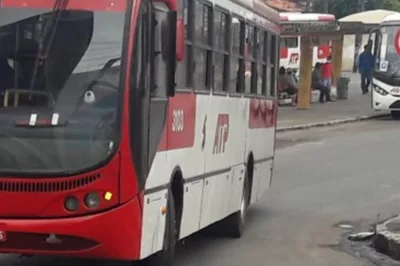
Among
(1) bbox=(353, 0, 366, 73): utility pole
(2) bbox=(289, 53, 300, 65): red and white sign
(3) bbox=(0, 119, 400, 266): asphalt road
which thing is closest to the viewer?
(3) bbox=(0, 119, 400, 266): asphalt road

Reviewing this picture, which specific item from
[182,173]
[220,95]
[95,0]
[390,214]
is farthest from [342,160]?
[95,0]

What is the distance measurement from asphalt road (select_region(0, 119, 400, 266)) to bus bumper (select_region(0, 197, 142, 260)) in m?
2.21

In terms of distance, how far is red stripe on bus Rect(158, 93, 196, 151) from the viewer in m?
8.77

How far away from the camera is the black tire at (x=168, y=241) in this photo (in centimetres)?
873

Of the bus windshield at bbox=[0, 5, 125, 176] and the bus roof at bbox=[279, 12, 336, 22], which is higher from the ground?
the bus roof at bbox=[279, 12, 336, 22]

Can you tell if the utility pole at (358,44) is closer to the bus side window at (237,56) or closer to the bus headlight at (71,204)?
the bus side window at (237,56)

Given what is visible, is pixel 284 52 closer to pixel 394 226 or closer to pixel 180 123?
pixel 394 226

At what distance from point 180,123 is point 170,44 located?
1.12 metres

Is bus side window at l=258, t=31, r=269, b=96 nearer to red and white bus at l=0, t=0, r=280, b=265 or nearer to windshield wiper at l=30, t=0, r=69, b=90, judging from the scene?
red and white bus at l=0, t=0, r=280, b=265

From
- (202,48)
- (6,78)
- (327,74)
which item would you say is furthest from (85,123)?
(327,74)

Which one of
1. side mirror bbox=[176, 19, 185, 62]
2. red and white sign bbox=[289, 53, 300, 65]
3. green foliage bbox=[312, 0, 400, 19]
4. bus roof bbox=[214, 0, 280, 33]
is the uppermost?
green foliage bbox=[312, 0, 400, 19]

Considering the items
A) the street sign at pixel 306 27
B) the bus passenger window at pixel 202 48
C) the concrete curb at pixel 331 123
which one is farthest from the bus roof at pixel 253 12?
the street sign at pixel 306 27

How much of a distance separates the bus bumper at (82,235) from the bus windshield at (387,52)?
2800 cm

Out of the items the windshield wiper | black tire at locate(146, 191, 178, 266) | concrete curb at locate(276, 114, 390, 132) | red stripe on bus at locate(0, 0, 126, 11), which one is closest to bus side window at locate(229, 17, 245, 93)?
black tire at locate(146, 191, 178, 266)
